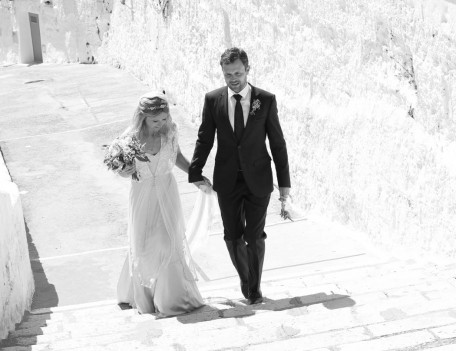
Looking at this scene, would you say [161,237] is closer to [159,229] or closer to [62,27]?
[159,229]

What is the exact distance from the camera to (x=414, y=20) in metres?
5.51

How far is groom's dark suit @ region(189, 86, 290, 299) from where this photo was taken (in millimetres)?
4703

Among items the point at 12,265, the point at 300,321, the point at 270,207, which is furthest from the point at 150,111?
the point at 270,207

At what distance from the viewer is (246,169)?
470 cm

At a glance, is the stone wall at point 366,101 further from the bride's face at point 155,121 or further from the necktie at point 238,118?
the bride's face at point 155,121

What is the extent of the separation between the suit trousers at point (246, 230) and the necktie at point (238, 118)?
0.80 ft

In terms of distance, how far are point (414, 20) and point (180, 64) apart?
19.1 ft

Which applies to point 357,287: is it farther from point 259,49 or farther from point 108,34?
point 108,34

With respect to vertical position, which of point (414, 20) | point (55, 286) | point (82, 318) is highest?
point (414, 20)

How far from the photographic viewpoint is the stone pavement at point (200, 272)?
370cm

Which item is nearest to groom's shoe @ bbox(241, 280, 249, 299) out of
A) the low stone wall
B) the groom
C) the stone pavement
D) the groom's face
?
the groom

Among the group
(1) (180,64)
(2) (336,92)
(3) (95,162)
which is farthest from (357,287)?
(1) (180,64)

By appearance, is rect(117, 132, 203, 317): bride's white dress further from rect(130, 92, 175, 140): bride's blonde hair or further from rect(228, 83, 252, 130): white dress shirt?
rect(228, 83, 252, 130): white dress shirt

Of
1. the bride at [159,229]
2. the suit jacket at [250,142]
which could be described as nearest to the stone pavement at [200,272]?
the bride at [159,229]
